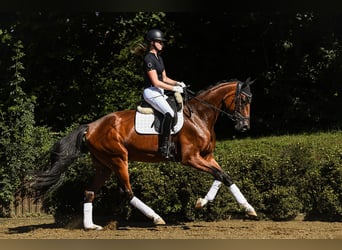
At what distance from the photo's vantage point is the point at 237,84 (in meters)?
7.56

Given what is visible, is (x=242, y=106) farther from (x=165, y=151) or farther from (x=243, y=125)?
(x=165, y=151)

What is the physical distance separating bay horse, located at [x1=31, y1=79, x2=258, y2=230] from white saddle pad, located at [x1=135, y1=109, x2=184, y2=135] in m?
0.06

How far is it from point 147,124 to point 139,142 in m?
0.29

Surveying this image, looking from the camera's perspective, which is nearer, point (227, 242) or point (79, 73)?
point (227, 242)

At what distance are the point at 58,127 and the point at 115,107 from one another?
1.92 meters

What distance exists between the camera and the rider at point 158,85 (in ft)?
23.4

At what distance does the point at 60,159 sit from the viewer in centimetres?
765

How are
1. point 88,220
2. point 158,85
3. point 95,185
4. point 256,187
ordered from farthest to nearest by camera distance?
point 256,187, point 95,185, point 88,220, point 158,85

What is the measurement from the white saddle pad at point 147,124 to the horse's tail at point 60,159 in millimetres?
878

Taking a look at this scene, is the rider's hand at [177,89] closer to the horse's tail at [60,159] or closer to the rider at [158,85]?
the rider at [158,85]

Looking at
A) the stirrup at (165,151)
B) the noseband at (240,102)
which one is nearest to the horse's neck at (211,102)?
the noseband at (240,102)

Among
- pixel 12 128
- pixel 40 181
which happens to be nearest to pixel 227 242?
pixel 40 181

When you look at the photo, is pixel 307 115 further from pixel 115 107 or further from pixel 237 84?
pixel 237 84

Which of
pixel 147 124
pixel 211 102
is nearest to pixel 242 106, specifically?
pixel 211 102
